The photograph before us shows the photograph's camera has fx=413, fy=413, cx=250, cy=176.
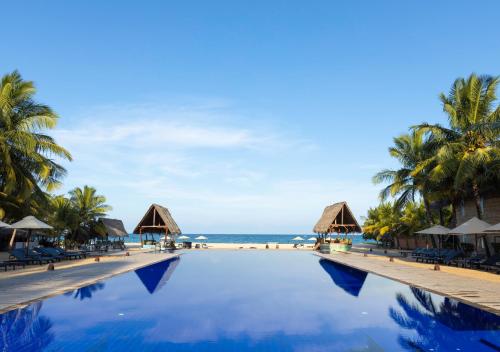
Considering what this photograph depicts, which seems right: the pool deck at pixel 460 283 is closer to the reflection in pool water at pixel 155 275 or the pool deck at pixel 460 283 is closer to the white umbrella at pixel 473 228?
the white umbrella at pixel 473 228

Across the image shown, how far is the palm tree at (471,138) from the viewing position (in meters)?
18.7

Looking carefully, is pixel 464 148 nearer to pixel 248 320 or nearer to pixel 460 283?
pixel 460 283

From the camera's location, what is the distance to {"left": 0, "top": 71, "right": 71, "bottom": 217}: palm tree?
17828 mm

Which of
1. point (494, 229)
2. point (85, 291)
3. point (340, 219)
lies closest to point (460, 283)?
point (494, 229)

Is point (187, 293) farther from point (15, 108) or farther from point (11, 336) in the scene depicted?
point (15, 108)

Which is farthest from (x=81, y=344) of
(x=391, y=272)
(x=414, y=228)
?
(x=414, y=228)

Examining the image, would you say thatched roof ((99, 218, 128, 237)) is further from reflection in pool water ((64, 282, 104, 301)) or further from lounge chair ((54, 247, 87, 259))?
reflection in pool water ((64, 282, 104, 301))

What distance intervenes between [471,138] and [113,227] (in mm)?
27857

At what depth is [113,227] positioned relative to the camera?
35375mm

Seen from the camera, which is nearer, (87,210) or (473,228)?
(473,228)

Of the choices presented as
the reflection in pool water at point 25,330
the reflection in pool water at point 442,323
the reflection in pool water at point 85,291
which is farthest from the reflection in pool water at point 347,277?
the reflection in pool water at point 25,330

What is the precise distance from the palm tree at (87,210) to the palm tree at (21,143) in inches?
447

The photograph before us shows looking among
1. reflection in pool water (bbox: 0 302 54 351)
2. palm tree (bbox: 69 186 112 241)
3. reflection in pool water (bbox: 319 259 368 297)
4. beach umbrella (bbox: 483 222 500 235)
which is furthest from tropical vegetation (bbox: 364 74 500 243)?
palm tree (bbox: 69 186 112 241)

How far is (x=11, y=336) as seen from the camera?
725 cm
